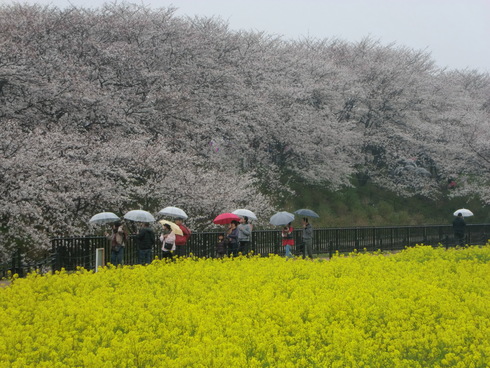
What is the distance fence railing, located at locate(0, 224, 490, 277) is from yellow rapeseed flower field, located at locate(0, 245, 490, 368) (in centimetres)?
413

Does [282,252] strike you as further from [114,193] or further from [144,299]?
[144,299]

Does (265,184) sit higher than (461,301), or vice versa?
(265,184)

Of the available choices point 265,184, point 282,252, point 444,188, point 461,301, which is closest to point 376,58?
point 444,188

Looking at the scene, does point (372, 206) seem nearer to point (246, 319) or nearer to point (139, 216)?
point (139, 216)

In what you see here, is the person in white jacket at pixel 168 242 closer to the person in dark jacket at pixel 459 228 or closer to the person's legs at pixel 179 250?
the person's legs at pixel 179 250

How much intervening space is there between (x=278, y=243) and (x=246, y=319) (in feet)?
49.0

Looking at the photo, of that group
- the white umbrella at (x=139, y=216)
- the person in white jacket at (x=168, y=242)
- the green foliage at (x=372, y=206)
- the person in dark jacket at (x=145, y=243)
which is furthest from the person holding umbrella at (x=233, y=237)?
the green foliage at (x=372, y=206)

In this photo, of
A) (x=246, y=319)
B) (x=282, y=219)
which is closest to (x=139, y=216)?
(x=282, y=219)

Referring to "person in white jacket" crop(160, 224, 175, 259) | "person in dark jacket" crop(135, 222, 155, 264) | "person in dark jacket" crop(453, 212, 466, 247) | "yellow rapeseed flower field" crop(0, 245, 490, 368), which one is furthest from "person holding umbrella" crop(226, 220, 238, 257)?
"person in dark jacket" crop(453, 212, 466, 247)

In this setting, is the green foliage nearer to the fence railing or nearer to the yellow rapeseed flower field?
the fence railing

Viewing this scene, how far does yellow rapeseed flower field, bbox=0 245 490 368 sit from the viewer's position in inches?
280

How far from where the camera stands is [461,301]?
34.7 feet

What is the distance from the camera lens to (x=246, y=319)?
851 centimetres

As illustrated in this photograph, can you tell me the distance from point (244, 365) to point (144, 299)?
412cm
